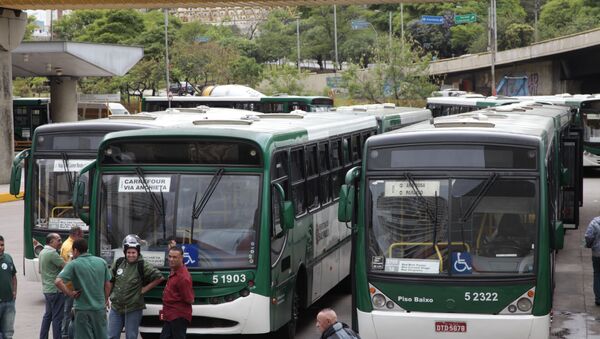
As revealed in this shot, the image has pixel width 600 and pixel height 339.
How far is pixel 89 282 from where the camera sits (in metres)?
11.3

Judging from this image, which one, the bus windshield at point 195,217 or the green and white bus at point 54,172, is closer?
the bus windshield at point 195,217

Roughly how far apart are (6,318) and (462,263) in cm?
499

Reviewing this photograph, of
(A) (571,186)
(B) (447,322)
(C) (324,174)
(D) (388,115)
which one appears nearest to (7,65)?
(D) (388,115)

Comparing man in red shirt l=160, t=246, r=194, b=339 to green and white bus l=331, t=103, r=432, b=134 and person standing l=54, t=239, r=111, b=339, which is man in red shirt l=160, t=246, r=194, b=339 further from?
green and white bus l=331, t=103, r=432, b=134

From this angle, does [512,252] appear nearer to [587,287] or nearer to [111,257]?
[111,257]

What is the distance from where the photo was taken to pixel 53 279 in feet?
42.9

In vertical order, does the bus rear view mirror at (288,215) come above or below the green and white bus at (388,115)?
below

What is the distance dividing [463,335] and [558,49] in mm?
61804

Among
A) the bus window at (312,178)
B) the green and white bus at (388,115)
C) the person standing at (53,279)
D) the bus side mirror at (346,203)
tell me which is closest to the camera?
the bus side mirror at (346,203)

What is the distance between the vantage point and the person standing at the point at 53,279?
13055mm

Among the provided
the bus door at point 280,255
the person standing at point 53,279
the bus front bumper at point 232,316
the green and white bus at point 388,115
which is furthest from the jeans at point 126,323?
the green and white bus at point 388,115

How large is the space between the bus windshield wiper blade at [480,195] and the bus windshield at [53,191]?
6905 mm

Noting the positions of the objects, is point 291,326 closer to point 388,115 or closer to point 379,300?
point 379,300

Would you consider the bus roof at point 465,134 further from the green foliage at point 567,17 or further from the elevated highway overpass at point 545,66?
the green foliage at point 567,17
